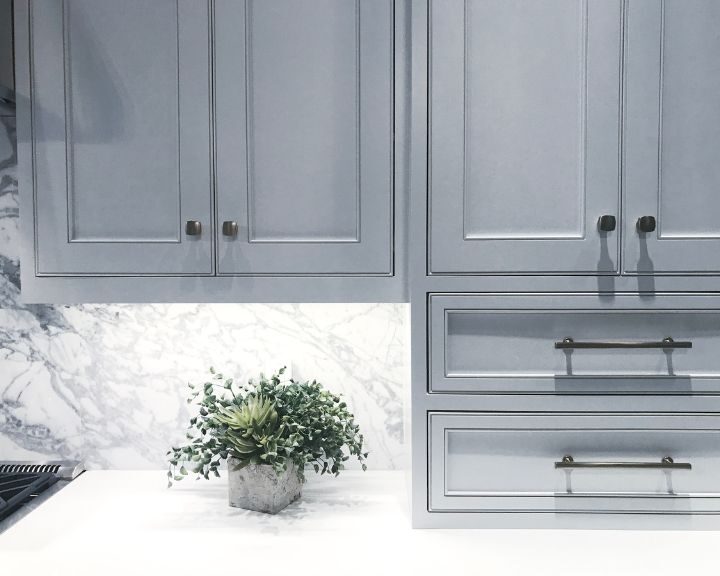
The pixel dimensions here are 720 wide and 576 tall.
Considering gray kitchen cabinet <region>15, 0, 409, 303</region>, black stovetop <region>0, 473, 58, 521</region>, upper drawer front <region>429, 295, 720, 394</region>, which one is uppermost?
gray kitchen cabinet <region>15, 0, 409, 303</region>

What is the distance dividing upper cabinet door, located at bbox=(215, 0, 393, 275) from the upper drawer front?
0.21 m

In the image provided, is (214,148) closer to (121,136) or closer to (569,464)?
(121,136)

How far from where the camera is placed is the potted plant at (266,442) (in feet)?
4.17

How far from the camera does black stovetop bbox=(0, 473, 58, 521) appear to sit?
4.28 ft

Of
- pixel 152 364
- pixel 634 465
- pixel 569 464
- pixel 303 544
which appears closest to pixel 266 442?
pixel 303 544

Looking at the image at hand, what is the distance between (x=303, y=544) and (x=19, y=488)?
28.5 inches

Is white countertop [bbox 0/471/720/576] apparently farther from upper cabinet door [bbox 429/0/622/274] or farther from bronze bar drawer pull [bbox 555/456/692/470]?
upper cabinet door [bbox 429/0/622/274]

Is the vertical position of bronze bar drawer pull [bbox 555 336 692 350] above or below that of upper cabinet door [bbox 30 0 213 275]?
below

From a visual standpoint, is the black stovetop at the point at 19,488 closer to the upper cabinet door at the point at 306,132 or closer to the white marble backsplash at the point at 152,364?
the white marble backsplash at the point at 152,364

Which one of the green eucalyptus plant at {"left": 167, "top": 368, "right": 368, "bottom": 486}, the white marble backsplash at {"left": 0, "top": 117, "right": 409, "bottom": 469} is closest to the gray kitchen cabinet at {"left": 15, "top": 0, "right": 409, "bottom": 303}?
the green eucalyptus plant at {"left": 167, "top": 368, "right": 368, "bottom": 486}

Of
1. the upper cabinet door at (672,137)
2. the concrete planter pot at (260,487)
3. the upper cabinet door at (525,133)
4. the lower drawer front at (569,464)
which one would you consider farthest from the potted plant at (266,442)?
the upper cabinet door at (672,137)

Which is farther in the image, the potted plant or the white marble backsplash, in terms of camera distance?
the white marble backsplash

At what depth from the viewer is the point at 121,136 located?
1.24 meters

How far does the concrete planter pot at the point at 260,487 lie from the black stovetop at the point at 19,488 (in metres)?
0.47
